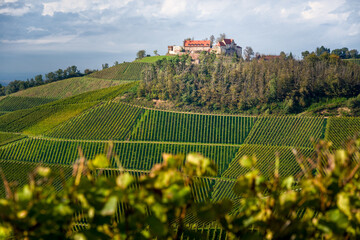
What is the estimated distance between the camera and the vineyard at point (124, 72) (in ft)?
272

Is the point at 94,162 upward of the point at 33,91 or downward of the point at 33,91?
upward

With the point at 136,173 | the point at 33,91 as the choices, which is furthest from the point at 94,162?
the point at 33,91

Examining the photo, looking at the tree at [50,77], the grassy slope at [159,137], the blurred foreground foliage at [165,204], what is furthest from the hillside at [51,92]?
the blurred foreground foliage at [165,204]

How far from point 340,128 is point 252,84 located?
15389mm

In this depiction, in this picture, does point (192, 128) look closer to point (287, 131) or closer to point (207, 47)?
point (287, 131)

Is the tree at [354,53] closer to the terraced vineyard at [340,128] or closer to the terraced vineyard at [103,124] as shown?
the terraced vineyard at [340,128]

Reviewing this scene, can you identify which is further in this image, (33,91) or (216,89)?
(33,91)

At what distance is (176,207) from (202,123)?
38220mm

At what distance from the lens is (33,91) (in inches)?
3243

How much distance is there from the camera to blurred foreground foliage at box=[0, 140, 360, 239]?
280cm

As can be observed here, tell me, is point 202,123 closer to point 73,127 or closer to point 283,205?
point 73,127

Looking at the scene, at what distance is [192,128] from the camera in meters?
A: 40.0

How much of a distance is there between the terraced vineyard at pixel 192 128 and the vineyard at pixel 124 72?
41067mm

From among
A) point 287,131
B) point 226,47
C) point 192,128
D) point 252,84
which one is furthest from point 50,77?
point 287,131
